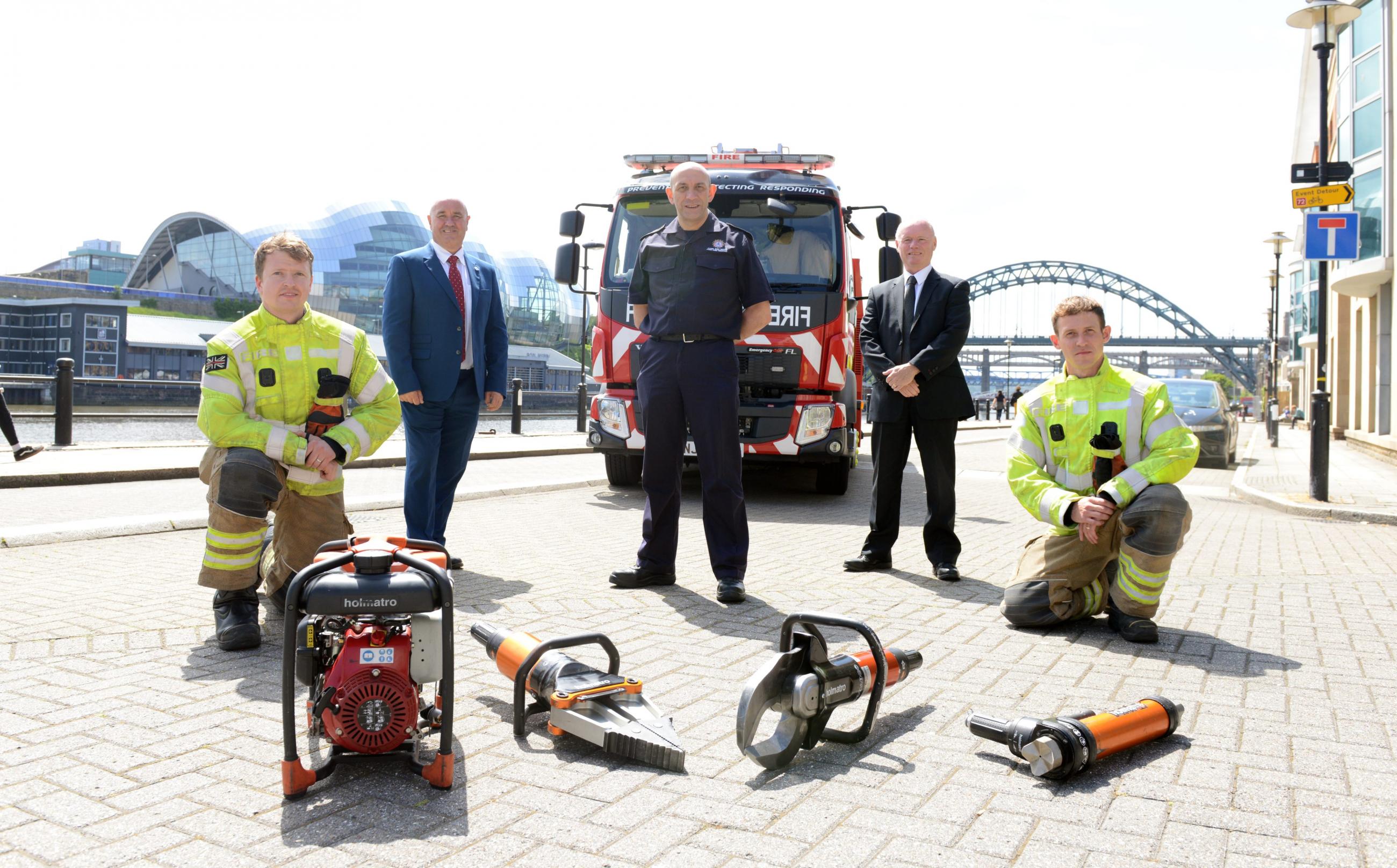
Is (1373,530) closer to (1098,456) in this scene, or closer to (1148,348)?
(1098,456)

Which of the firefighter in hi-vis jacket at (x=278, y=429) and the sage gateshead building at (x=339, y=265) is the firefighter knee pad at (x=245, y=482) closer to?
the firefighter in hi-vis jacket at (x=278, y=429)

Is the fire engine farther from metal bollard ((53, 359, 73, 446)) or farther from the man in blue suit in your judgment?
metal bollard ((53, 359, 73, 446))

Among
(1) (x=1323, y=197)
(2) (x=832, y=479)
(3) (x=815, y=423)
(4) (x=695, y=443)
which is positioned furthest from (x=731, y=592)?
(1) (x=1323, y=197)

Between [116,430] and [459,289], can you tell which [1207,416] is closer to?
[459,289]

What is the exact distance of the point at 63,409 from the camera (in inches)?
548

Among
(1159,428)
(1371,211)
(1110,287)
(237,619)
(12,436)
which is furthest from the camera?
(1110,287)

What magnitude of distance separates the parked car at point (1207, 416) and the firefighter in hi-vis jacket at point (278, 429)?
55.9ft

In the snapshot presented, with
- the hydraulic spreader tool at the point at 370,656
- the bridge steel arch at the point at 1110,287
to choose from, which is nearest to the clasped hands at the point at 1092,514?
the hydraulic spreader tool at the point at 370,656

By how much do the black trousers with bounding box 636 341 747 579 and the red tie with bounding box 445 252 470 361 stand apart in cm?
107

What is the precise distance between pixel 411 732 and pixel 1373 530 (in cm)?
962

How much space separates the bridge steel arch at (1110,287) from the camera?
14012 centimetres

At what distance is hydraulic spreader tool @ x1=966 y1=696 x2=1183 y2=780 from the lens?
2707 millimetres

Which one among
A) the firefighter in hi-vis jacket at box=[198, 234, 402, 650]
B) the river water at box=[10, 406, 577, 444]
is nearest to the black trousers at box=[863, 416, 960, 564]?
the firefighter in hi-vis jacket at box=[198, 234, 402, 650]

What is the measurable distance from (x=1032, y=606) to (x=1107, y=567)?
42 centimetres
